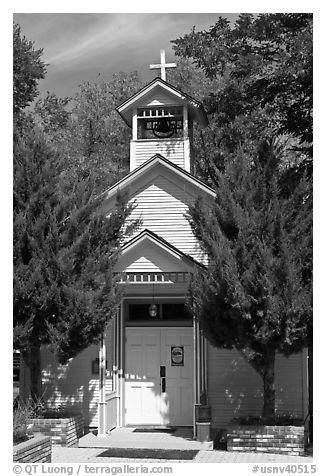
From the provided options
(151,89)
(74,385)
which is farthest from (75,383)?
(151,89)

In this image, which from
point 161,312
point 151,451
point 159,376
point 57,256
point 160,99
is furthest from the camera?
point 160,99

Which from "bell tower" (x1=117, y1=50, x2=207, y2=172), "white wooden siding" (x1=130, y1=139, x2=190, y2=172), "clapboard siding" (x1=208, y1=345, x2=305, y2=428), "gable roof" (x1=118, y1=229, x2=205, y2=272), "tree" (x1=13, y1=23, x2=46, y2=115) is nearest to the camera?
"gable roof" (x1=118, y1=229, x2=205, y2=272)

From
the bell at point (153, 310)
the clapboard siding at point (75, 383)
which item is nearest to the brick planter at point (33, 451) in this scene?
the clapboard siding at point (75, 383)

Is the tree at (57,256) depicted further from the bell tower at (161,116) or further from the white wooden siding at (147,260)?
the bell tower at (161,116)

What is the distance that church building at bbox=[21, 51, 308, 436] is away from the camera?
48.5 ft

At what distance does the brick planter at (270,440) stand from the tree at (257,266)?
2.34 ft

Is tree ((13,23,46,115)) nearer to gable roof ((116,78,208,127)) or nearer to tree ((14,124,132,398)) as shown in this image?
gable roof ((116,78,208,127))

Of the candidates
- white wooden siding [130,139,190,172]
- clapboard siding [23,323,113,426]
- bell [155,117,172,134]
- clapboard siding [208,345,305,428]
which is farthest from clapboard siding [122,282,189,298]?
bell [155,117,172,134]

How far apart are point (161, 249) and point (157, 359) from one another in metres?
3.13

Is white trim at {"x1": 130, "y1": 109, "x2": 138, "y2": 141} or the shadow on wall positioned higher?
white trim at {"x1": 130, "y1": 109, "x2": 138, "y2": 141}

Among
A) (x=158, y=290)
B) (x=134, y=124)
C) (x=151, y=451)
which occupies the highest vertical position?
(x=134, y=124)

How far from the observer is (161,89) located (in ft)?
57.1

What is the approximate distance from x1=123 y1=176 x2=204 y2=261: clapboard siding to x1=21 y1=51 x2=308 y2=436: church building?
0.03 metres

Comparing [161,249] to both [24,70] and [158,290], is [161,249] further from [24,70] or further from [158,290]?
[24,70]
